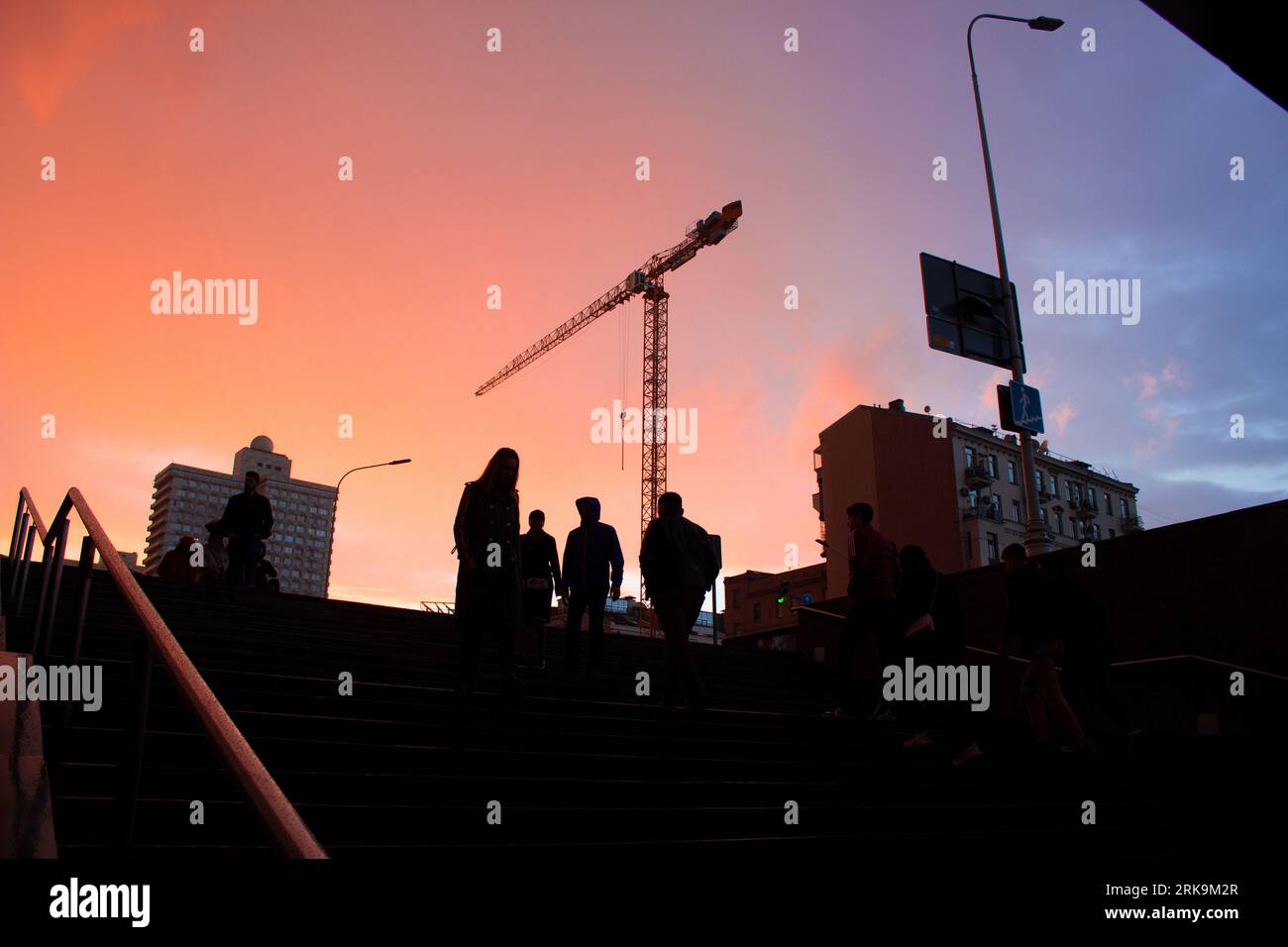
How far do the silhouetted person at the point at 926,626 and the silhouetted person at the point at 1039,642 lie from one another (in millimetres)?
532

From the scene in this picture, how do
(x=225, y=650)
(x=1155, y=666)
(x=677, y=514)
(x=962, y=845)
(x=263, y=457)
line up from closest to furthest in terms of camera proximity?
1. (x=962, y=845)
2. (x=225, y=650)
3. (x=677, y=514)
4. (x=1155, y=666)
5. (x=263, y=457)

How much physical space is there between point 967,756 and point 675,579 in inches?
97.8

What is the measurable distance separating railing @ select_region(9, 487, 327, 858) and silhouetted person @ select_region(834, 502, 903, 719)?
540cm

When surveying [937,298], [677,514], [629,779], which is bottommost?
[629,779]

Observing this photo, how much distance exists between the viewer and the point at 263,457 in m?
102

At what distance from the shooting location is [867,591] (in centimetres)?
766

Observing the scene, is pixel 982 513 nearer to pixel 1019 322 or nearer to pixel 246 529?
pixel 1019 322

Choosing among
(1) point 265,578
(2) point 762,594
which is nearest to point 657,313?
(2) point 762,594

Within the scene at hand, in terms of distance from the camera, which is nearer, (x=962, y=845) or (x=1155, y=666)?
(x=962, y=845)

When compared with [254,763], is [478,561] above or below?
above

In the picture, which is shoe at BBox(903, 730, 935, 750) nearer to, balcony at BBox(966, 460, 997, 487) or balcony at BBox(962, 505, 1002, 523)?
balcony at BBox(962, 505, 1002, 523)
